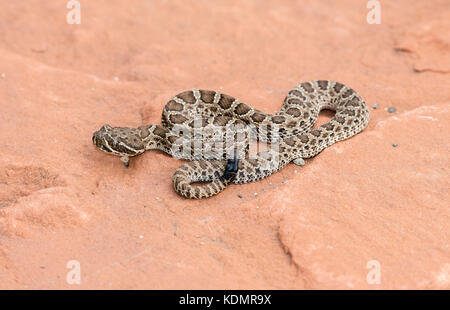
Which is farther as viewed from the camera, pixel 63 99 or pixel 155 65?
pixel 155 65

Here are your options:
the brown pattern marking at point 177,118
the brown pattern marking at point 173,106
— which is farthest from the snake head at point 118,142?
the brown pattern marking at point 173,106

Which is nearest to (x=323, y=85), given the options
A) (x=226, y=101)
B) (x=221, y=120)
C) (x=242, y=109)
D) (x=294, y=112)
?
(x=294, y=112)

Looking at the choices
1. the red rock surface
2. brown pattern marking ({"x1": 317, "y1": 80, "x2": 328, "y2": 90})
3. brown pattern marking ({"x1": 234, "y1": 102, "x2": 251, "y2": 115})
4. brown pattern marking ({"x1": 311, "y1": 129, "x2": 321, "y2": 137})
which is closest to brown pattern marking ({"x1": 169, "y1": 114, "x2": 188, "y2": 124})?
the red rock surface

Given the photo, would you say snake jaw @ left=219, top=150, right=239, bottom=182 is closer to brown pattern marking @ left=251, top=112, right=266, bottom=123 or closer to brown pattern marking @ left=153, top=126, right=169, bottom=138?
brown pattern marking @ left=153, top=126, right=169, bottom=138

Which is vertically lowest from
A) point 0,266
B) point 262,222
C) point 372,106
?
point 0,266

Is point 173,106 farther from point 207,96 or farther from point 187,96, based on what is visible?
point 207,96

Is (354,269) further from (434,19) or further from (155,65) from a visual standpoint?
(434,19)

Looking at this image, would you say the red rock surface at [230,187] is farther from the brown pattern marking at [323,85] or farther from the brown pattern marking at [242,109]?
the brown pattern marking at [323,85]

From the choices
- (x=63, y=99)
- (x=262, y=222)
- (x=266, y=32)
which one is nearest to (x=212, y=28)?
(x=266, y=32)
